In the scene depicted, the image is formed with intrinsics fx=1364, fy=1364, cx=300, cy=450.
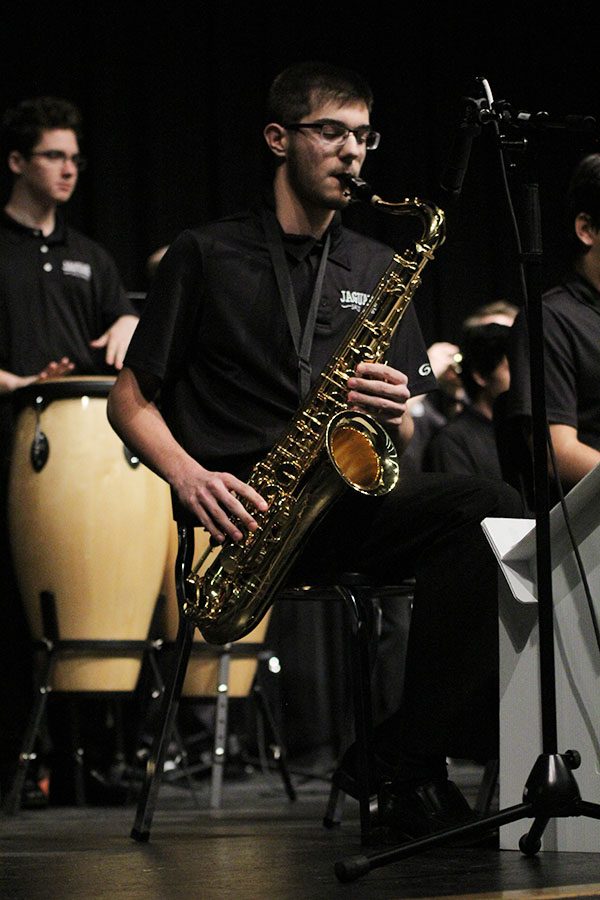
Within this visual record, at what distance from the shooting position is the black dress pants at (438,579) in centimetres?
261

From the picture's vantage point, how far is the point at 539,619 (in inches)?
87.7

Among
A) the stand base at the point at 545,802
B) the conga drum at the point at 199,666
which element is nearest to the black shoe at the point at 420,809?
the stand base at the point at 545,802

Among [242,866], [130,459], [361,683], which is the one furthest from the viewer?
[130,459]

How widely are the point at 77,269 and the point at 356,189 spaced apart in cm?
199

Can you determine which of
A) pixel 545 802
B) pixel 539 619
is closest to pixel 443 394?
pixel 539 619

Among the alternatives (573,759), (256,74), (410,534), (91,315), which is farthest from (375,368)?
(256,74)

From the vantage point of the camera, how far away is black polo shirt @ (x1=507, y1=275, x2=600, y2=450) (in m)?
3.19

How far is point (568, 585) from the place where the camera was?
2461mm

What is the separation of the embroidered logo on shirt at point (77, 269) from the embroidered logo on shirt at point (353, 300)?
6.08 ft

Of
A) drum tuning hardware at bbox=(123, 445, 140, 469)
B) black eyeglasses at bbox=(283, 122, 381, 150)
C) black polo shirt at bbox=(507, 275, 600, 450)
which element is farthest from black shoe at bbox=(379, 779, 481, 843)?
drum tuning hardware at bbox=(123, 445, 140, 469)

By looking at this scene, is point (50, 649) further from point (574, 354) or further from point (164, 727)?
point (574, 354)

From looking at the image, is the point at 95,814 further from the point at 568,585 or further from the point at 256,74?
the point at 256,74

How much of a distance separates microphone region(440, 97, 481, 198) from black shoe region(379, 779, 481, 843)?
112 centimetres

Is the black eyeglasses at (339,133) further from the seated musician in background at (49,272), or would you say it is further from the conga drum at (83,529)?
the seated musician in background at (49,272)
